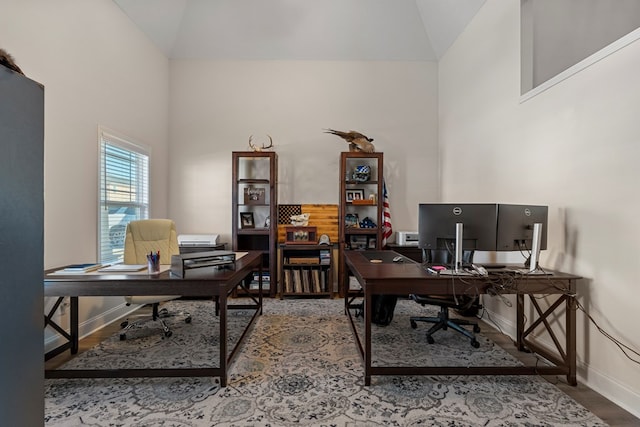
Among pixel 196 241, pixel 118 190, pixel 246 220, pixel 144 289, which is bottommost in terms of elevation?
pixel 144 289

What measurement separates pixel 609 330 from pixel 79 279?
11.2 feet

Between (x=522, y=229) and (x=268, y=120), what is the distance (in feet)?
11.7

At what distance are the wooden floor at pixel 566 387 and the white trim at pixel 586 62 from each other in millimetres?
2163

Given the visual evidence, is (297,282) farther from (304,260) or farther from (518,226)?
(518,226)

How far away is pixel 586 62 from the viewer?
2.15 meters

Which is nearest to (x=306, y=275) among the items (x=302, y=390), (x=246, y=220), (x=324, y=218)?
(x=324, y=218)

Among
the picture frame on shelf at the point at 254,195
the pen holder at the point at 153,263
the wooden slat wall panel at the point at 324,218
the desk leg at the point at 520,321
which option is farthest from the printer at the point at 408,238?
the pen holder at the point at 153,263

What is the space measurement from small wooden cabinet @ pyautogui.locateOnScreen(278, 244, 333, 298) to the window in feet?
6.16

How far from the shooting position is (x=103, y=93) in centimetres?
320

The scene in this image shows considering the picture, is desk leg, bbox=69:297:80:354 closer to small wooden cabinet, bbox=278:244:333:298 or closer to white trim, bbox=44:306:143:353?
white trim, bbox=44:306:143:353

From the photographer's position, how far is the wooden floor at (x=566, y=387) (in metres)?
1.80

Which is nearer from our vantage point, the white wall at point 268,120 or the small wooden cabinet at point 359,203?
the small wooden cabinet at point 359,203

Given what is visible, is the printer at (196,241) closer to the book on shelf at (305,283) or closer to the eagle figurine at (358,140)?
the book on shelf at (305,283)

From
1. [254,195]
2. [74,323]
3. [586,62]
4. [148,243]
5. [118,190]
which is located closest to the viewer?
[586,62]
